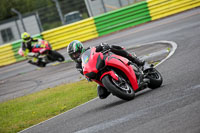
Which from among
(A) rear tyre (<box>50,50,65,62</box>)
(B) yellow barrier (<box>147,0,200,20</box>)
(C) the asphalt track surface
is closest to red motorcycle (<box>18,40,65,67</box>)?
(A) rear tyre (<box>50,50,65,62</box>)

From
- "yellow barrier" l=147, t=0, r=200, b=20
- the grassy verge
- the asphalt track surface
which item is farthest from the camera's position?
"yellow barrier" l=147, t=0, r=200, b=20

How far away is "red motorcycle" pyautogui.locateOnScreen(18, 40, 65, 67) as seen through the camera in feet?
63.7

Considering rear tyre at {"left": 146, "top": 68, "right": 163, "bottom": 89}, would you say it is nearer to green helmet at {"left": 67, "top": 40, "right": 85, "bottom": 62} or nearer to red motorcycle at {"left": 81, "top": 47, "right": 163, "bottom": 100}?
red motorcycle at {"left": 81, "top": 47, "right": 163, "bottom": 100}

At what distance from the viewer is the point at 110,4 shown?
A: 26.3 m

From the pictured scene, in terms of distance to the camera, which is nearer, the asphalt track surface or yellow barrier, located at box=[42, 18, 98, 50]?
the asphalt track surface

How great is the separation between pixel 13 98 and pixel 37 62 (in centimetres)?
632

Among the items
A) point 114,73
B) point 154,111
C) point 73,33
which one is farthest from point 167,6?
point 154,111

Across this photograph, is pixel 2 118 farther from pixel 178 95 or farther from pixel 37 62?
pixel 37 62

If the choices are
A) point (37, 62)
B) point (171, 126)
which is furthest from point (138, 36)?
point (171, 126)

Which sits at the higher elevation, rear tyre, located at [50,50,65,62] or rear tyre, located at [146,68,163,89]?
rear tyre, located at [146,68,163,89]

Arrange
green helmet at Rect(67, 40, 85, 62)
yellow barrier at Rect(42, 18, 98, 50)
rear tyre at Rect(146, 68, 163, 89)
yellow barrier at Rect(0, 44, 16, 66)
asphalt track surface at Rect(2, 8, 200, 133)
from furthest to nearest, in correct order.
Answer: yellow barrier at Rect(0, 44, 16, 66), yellow barrier at Rect(42, 18, 98, 50), green helmet at Rect(67, 40, 85, 62), rear tyre at Rect(146, 68, 163, 89), asphalt track surface at Rect(2, 8, 200, 133)

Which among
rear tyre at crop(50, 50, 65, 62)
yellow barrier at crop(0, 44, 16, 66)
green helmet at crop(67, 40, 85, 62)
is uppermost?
green helmet at crop(67, 40, 85, 62)

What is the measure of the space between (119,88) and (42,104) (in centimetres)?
437

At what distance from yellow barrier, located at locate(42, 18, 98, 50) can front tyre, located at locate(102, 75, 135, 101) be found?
17.3 metres
